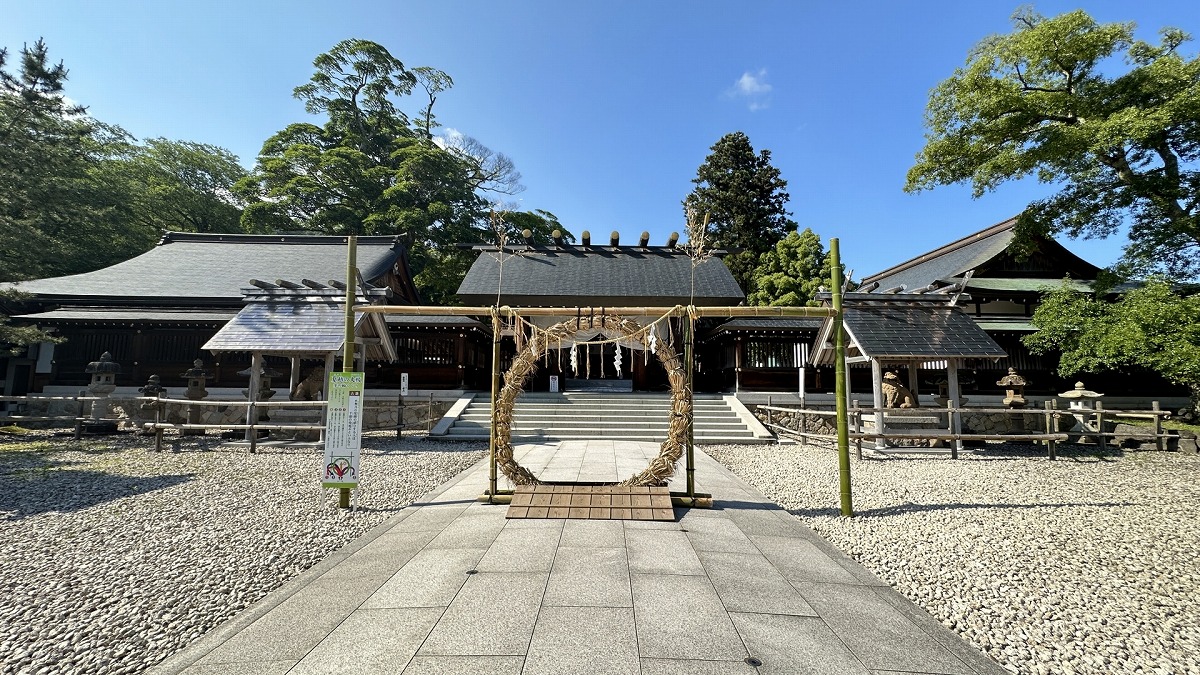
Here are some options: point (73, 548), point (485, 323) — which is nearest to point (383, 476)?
point (73, 548)

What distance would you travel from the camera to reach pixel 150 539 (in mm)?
4676

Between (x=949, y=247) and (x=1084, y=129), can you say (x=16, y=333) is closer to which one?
(x=1084, y=129)

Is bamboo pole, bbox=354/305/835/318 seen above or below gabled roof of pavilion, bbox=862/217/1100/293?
below

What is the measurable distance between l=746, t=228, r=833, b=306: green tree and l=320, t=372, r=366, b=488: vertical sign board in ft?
63.9

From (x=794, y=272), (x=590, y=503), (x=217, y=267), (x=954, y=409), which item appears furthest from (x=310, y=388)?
(x=794, y=272)

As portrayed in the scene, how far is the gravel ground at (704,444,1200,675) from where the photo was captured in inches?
118

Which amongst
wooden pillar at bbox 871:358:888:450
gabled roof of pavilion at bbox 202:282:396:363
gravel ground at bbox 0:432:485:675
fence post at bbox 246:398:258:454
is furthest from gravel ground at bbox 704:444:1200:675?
fence post at bbox 246:398:258:454

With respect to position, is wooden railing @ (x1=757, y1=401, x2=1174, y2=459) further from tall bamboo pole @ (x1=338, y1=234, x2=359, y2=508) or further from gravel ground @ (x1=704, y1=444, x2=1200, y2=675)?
tall bamboo pole @ (x1=338, y1=234, x2=359, y2=508)

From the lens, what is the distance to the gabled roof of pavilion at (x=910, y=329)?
10.3 meters

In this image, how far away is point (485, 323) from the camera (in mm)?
16188

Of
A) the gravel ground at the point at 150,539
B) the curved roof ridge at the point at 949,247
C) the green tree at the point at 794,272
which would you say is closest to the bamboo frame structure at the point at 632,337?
the gravel ground at the point at 150,539

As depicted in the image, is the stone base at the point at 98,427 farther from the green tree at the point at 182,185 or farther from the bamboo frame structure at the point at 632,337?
the green tree at the point at 182,185

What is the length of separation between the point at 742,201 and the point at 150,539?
104ft

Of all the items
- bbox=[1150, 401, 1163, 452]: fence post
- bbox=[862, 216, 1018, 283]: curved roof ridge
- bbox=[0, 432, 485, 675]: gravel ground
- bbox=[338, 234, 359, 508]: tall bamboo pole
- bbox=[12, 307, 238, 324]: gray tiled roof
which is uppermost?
bbox=[862, 216, 1018, 283]: curved roof ridge
